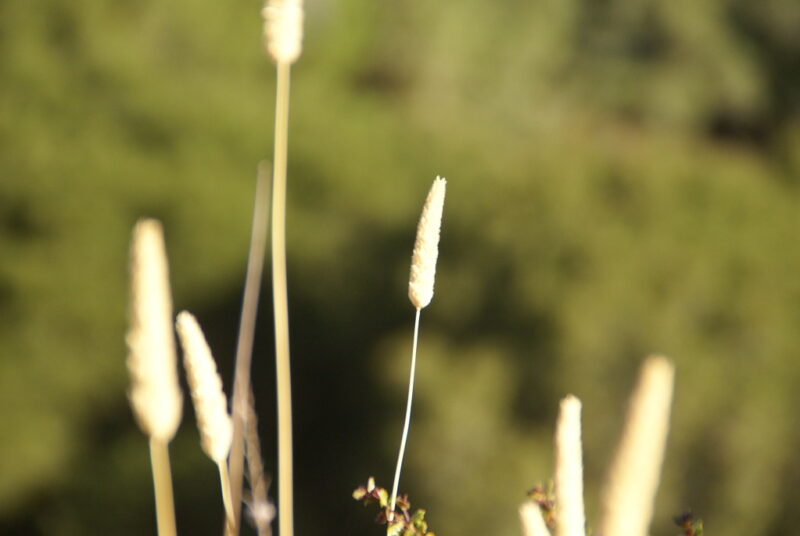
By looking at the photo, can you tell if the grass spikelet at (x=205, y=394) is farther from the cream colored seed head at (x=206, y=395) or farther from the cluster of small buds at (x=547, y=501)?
the cluster of small buds at (x=547, y=501)

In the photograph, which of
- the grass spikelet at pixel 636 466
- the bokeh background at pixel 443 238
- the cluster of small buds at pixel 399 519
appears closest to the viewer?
the grass spikelet at pixel 636 466

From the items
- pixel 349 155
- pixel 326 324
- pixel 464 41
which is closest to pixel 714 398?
pixel 326 324

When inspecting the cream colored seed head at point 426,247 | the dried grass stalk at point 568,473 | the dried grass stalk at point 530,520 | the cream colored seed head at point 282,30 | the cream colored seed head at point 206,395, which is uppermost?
the cream colored seed head at point 282,30

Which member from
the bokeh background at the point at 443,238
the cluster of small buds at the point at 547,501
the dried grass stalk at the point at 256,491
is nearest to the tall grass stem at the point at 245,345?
the dried grass stalk at the point at 256,491

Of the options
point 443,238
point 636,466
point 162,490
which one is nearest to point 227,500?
point 162,490

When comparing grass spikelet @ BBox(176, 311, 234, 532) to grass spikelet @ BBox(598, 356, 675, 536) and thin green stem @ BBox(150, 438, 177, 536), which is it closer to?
thin green stem @ BBox(150, 438, 177, 536)

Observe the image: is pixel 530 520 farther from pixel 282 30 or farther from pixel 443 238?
pixel 443 238

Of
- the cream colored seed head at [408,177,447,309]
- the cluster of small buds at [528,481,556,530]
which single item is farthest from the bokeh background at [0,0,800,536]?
the cream colored seed head at [408,177,447,309]

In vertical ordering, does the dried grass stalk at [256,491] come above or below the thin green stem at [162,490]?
above
